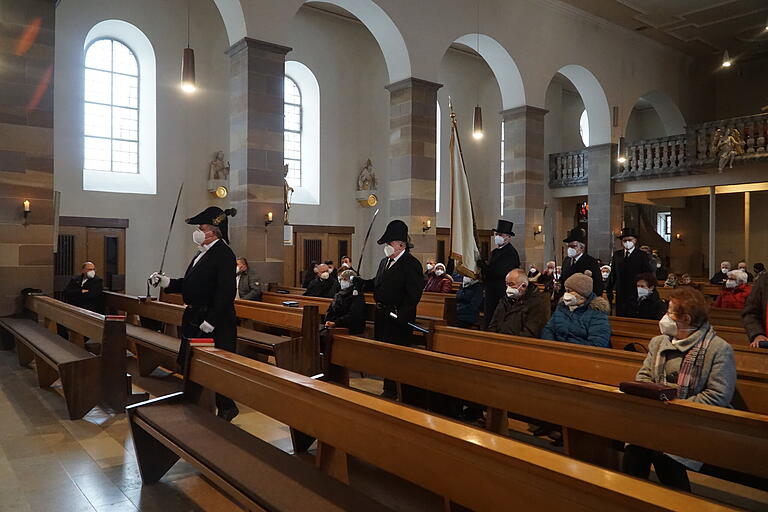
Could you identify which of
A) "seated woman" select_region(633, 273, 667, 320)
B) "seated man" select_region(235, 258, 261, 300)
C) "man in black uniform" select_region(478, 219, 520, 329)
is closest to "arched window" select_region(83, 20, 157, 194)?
"seated man" select_region(235, 258, 261, 300)

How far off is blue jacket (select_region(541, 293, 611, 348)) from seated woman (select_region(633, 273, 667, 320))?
170 centimetres

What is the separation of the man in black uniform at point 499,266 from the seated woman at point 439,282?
103 inches

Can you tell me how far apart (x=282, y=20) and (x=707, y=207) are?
1744 cm

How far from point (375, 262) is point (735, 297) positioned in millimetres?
10057

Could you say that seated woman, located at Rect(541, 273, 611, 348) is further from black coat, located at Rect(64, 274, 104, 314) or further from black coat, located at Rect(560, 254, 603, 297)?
black coat, located at Rect(64, 274, 104, 314)

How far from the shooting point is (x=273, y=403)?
2850 millimetres

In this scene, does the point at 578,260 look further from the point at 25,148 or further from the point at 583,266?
the point at 25,148

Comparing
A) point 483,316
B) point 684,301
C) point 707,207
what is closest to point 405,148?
point 483,316

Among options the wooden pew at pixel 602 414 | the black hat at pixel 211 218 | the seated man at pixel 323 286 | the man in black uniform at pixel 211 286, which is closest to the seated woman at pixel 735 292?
the seated man at pixel 323 286

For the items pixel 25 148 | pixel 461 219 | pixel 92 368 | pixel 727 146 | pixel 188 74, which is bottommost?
pixel 92 368

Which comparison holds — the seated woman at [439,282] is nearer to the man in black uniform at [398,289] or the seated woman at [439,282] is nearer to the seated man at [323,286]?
the seated man at [323,286]

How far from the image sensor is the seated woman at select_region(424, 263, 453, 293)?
9.90 m

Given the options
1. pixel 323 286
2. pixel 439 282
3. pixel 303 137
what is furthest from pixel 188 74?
Result: pixel 303 137

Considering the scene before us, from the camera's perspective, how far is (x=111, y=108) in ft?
42.7
